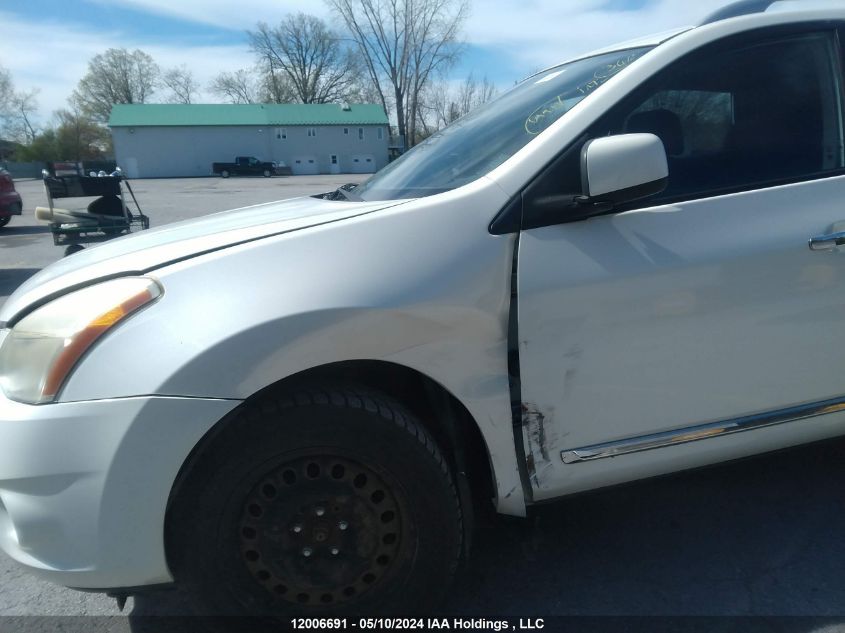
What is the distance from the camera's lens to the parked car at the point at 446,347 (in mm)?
1638

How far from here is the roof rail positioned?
2.28 metres

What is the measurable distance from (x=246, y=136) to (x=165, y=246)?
5828 cm

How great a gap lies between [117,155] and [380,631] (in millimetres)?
60817

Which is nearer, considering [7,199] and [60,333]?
[60,333]

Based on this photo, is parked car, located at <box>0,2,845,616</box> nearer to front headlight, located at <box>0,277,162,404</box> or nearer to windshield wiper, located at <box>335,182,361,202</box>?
front headlight, located at <box>0,277,162,404</box>

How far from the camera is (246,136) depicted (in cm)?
5612

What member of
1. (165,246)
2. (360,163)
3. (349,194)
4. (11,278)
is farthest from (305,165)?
(165,246)

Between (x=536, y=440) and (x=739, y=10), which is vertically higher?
(x=739, y=10)

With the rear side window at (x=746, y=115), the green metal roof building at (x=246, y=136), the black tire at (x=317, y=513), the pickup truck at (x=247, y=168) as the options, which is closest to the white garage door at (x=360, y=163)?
the green metal roof building at (x=246, y=136)

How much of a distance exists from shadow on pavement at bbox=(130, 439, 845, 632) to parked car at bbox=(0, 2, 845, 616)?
370 mm

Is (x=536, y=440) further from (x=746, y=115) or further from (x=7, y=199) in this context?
(x=7, y=199)

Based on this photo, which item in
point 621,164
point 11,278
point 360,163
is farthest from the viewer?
point 360,163

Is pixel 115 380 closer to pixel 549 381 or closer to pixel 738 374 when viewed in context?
pixel 549 381

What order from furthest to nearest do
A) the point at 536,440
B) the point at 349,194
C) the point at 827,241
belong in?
the point at 349,194, the point at 827,241, the point at 536,440
